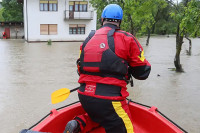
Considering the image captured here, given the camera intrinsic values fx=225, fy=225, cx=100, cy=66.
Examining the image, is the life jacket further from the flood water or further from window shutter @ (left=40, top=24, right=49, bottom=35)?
Result: window shutter @ (left=40, top=24, right=49, bottom=35)

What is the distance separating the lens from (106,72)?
7.77 ft

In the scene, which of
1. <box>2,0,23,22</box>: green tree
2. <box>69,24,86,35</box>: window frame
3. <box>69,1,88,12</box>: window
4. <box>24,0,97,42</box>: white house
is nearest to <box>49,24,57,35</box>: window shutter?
<box>24,0,97,42</box>: white house

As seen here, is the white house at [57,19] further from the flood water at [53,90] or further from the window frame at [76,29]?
the flood water at [53,90]

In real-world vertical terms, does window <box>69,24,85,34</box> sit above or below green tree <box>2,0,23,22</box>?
below

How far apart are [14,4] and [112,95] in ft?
130

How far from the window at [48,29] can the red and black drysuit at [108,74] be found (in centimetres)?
2529

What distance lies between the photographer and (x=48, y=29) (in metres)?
26.8

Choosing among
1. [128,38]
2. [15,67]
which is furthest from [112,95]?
[15,67]

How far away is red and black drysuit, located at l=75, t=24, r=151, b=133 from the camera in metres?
2.34

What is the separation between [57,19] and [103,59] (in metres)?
25.6

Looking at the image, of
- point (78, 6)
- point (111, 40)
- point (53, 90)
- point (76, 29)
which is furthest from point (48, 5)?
point (111, 40)

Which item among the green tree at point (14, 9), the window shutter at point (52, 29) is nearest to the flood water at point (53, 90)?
the window shutter at point (52, 29)

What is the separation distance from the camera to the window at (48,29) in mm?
26625

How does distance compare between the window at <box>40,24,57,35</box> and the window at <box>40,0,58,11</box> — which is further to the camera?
the window at <box>40,24,57,35</box>
